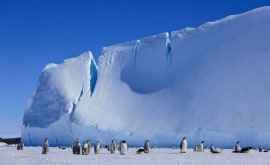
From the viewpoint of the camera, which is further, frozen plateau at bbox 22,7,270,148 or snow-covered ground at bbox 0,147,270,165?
frozen plateau at bbox 22,7,270,148

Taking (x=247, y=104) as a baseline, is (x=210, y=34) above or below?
above

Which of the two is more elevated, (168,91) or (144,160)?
(168,91)

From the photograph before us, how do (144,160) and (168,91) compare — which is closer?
(144,160)

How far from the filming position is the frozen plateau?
39.0m

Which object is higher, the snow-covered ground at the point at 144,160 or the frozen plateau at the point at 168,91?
the frozen plateau at the point at 168,91

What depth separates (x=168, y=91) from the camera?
152ft

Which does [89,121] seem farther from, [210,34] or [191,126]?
[210,34]

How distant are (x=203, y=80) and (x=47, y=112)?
51.9ft

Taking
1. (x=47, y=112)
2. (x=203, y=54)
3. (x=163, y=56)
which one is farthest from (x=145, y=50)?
(x=47, y=112)

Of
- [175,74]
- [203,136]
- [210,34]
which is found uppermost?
[210,34]

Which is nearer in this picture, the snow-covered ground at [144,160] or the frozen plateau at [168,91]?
the snow-covered ground at [144,160]

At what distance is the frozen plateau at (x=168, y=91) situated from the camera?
39031 mm

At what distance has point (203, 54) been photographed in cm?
4491

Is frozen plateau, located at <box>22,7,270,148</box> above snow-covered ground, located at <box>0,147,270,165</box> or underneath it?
above
